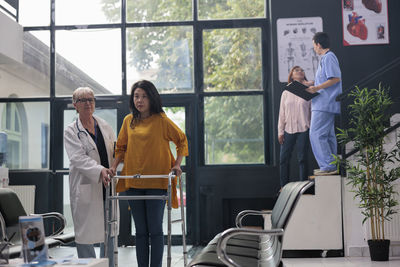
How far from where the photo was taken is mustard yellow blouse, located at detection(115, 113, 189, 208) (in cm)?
350

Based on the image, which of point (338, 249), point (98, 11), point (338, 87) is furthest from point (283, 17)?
point (338, 249)

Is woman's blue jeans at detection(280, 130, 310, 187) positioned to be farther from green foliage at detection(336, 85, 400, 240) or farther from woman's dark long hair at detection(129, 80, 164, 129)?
woman's dark long hair at detection(129, 80, 164, 129)

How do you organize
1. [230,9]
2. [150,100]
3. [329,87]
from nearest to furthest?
1. [150,100]
2. [329,87]
3. [230,9]

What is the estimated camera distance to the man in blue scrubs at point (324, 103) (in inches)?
258

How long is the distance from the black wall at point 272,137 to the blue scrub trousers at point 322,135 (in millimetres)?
367

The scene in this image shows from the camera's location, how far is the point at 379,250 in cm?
536

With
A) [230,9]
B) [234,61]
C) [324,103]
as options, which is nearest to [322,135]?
[324,103]

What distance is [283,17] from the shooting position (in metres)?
6.90

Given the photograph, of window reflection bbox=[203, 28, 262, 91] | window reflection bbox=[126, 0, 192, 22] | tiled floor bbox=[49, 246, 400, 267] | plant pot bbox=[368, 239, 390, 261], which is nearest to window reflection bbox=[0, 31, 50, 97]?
window reflection bbox=[126, 0, 192, 22]

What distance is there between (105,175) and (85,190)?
25cm

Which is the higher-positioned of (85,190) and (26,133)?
(26,133)

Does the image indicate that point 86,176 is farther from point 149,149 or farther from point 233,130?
point 233,130

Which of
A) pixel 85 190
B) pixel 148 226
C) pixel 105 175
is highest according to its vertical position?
pixel 105 175

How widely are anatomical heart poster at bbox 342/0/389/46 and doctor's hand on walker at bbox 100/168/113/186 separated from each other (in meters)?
4.37
